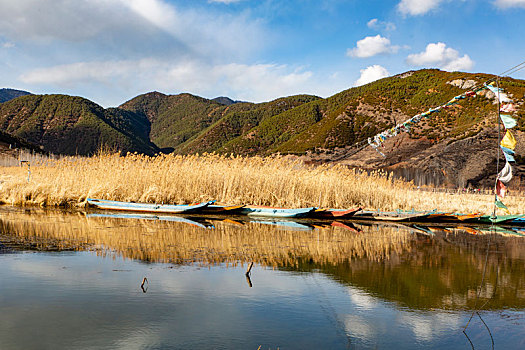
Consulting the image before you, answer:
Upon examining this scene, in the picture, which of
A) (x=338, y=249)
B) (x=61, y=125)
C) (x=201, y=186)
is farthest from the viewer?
(x=61, y=125)

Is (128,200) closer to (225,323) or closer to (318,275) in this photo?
(318,275)

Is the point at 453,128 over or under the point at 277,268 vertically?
over

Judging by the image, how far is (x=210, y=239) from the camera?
903 centimetres

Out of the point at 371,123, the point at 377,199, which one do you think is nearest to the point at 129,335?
the point at 377,199

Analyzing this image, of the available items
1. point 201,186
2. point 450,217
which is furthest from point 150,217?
point 450,217

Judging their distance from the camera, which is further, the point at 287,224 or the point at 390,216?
the point at 390,216

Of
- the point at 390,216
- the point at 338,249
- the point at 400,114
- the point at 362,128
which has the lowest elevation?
the point at 338,249

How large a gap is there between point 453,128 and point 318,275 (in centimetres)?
Result: 6293

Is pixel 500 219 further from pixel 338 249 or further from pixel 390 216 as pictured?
pixel 338 249

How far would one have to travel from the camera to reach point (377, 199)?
16469mm

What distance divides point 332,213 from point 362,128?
68.8 metres

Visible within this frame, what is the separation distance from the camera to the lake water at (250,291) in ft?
13.1

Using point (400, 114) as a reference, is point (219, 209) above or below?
below

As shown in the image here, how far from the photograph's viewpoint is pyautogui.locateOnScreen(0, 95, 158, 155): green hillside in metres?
128
